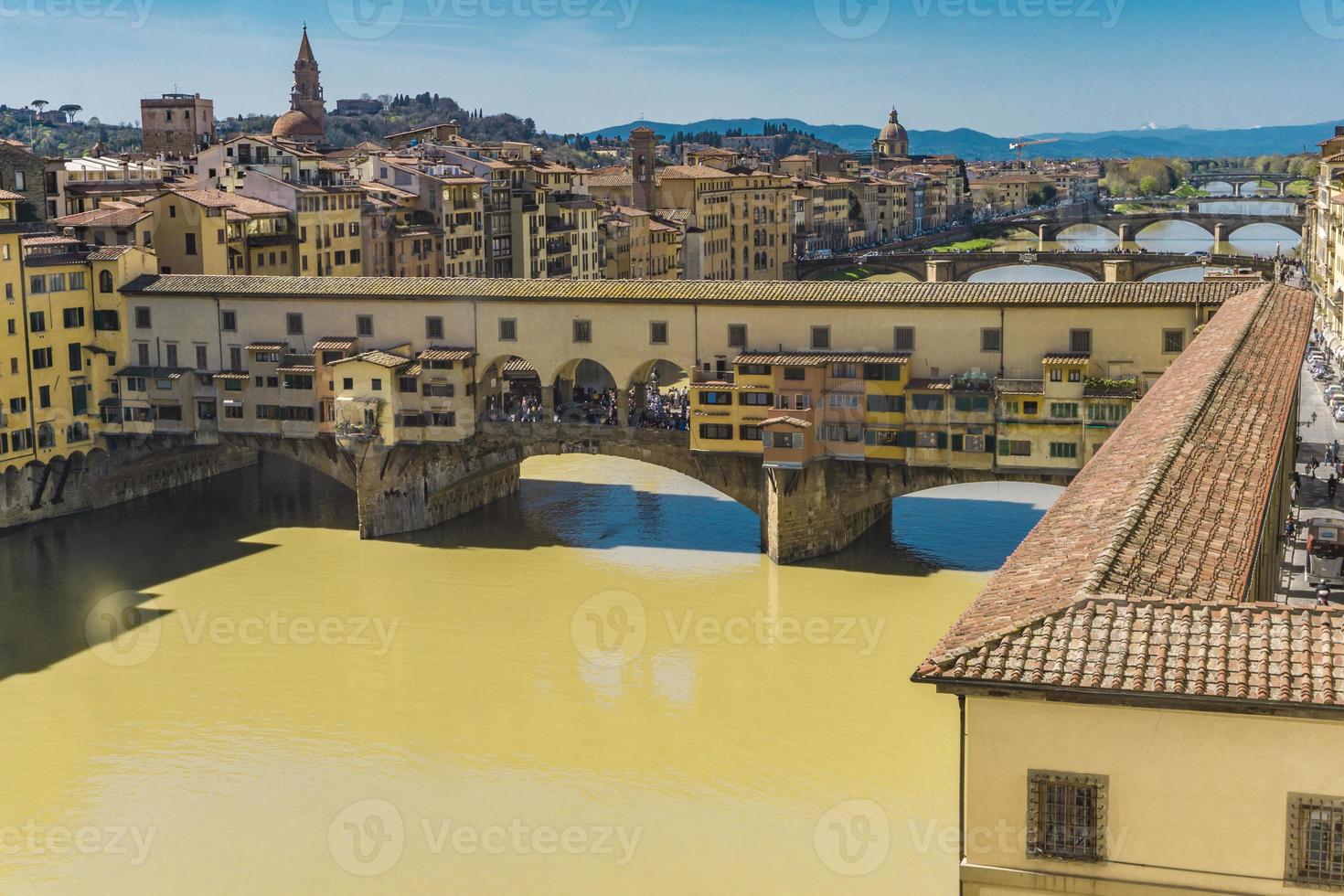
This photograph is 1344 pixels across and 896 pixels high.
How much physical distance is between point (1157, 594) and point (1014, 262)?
69073 mm

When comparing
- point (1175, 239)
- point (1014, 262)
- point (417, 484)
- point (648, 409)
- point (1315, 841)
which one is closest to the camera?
point (1315, 841)

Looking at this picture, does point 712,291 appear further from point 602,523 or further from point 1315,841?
point 1315,841

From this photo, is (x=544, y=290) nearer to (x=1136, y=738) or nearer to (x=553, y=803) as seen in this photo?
(x=553, y=803)

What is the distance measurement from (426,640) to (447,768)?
21.6 ft

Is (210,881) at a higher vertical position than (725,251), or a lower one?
lower

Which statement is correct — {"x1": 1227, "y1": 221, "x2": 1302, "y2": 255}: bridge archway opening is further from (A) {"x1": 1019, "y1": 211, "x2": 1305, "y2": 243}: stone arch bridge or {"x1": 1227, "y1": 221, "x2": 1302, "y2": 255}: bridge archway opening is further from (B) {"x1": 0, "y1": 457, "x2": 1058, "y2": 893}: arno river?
(B) {"x1": 0, "y1": 457, "x2": 1058, "y2": 893}: arno river

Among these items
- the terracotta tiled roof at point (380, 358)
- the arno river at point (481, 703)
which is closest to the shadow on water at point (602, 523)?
the arno river at point (481, 703)

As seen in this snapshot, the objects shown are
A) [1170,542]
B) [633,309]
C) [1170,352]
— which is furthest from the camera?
[633,309]

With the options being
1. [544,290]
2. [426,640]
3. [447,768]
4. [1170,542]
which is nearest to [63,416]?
[544,290]

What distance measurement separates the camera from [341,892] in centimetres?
1962

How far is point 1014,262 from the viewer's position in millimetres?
78500

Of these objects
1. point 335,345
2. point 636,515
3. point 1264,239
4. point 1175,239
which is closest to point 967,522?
point 636,515

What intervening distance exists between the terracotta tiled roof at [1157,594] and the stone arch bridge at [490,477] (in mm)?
17127

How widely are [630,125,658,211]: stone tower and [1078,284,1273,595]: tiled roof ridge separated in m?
61.2
